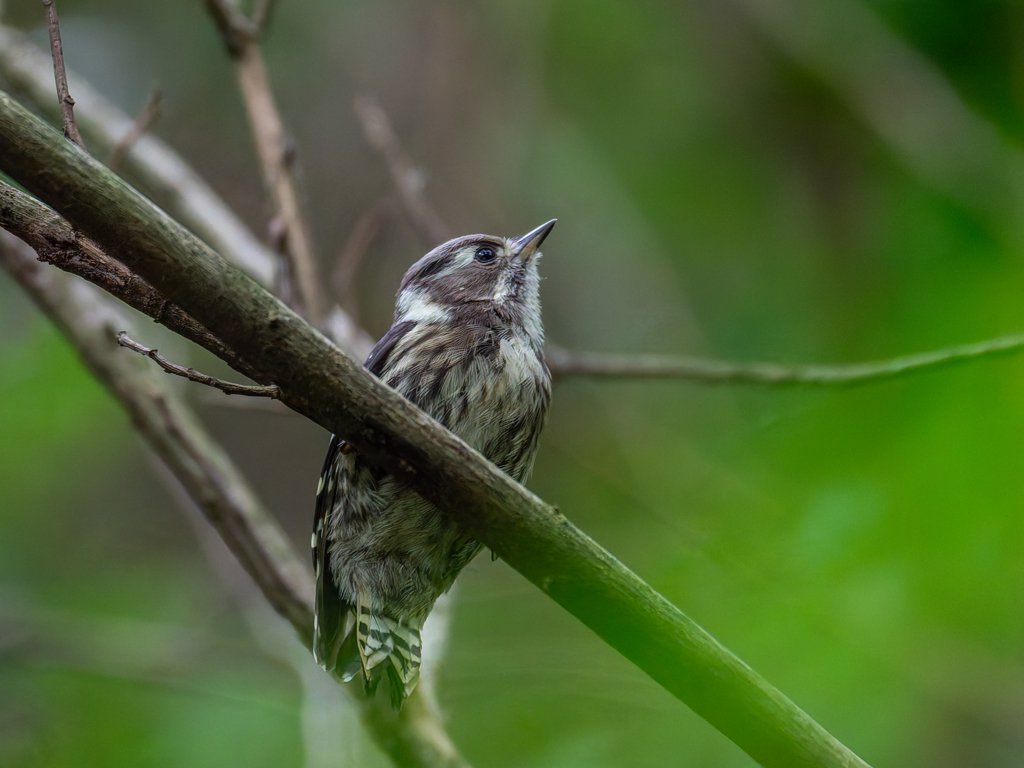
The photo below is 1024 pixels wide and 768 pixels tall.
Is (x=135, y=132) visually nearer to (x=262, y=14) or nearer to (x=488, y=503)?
(x=262, y=14)

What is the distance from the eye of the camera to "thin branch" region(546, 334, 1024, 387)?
2.34 m

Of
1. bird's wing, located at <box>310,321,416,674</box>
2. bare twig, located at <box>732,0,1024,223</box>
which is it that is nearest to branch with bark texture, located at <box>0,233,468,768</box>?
bird's wing, located at <box>310,321,416,674</box>

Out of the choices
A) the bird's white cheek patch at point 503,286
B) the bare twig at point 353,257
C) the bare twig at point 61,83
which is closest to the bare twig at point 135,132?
the bare twig at point 353,257

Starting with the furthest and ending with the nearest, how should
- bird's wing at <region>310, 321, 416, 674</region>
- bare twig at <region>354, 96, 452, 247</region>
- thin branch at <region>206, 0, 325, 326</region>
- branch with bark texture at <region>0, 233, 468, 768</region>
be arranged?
bare twig at <region>354, 96, 452, 247</region> < thin branch at <region>206, 0, 325, 326</region> < branch with bark texture at <region>0, 233, 468, 768</region> < bird's wing at <region>310, 321, 416, 674</region>

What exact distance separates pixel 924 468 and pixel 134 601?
11.2 feet

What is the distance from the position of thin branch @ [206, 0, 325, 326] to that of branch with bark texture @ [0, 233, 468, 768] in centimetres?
61

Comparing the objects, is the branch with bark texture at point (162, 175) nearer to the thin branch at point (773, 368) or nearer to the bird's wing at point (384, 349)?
the bird's wing at point (384, 349)

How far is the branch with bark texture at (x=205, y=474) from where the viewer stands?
8.66 feet

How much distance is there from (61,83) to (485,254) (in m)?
1.64

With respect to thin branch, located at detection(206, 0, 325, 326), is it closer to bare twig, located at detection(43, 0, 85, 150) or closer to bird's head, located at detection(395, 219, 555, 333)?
bird's head, located at detection(395, 219, 555, 333)

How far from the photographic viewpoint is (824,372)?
2824 mm

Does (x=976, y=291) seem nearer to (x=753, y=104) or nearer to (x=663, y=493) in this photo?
(x=663, y=493)

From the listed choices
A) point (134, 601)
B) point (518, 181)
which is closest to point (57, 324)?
point (134, 601)

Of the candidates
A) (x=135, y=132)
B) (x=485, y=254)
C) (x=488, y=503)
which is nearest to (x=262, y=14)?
(x=135, y=132)
